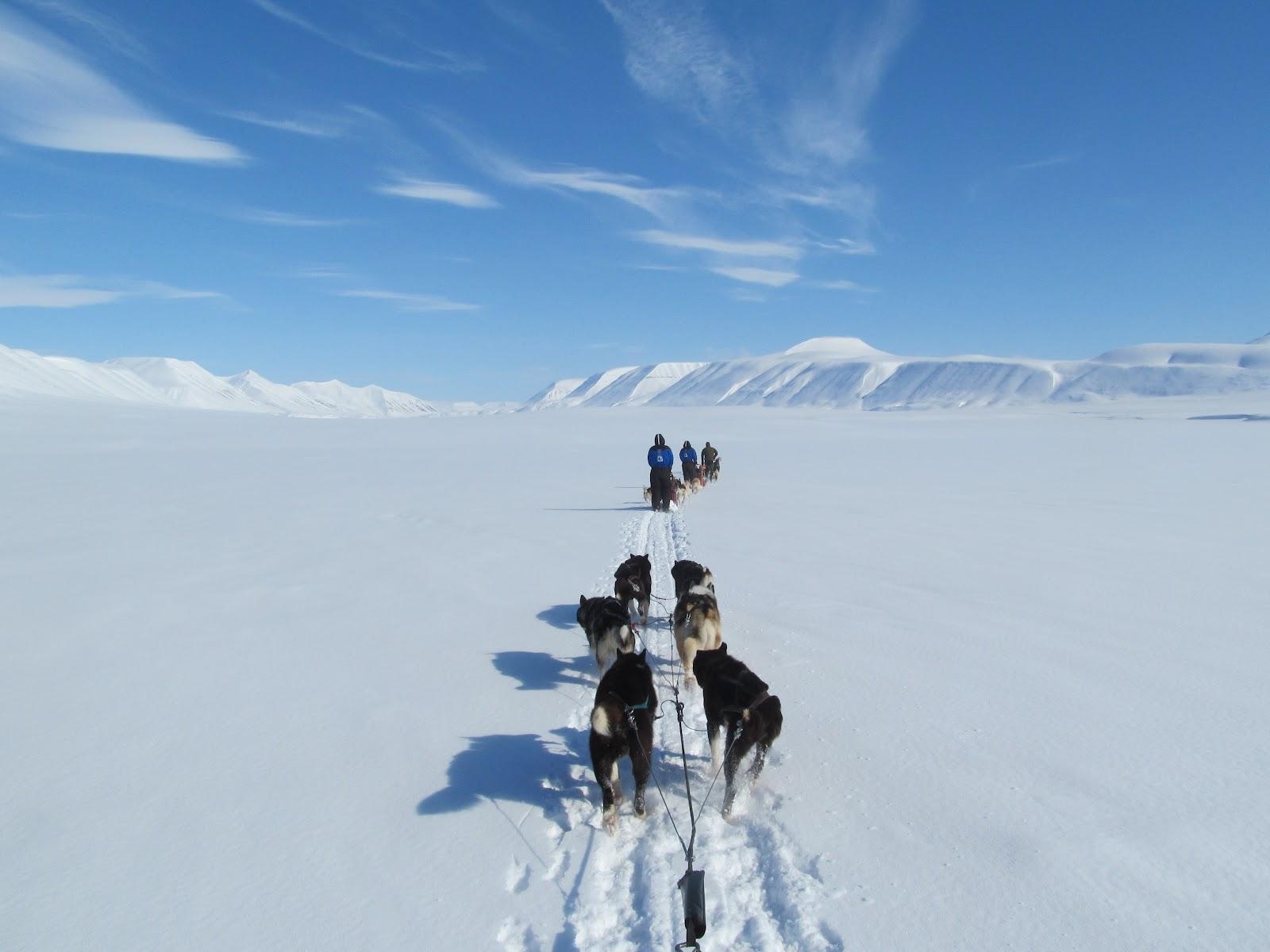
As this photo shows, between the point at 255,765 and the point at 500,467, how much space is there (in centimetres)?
2094

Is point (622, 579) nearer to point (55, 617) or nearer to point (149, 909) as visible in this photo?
point (149, 909)

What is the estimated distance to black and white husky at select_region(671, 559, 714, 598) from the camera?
650 cm

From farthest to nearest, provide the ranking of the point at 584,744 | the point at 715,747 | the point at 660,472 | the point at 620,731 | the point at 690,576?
the point at 660,472, the point at 690,576, the point at 584,744, the point at 715,747, the point at 620,731

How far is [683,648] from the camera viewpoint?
5.35 metres

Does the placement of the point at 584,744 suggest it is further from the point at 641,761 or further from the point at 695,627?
the point at 695,627

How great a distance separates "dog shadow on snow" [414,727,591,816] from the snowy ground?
0.02 m

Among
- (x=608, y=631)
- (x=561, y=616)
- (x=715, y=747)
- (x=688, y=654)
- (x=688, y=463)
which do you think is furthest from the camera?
(x=688, y=463)

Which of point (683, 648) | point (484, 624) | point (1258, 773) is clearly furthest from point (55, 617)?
point (1258, 773)

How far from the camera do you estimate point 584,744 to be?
457 centimetres

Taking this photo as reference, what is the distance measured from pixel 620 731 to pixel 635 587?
3299 millimetres

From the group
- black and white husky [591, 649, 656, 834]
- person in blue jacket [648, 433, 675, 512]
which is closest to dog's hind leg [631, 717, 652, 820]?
black and white husky [591, 649, 656, 834]

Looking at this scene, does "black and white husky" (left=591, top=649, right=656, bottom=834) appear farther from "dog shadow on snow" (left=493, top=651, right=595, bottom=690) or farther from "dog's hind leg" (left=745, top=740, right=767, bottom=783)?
"dog shadow on snow" (left=493, top=651, right=595, bottom=690)

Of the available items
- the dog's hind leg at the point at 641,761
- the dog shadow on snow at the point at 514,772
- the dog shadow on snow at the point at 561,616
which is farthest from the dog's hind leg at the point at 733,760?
the dog shadow on snow at the point at 561,616

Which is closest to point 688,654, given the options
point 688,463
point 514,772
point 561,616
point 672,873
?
point 514,772
